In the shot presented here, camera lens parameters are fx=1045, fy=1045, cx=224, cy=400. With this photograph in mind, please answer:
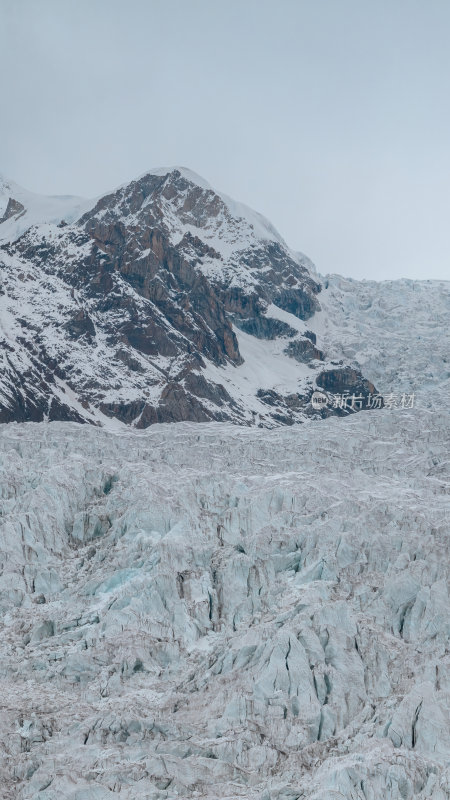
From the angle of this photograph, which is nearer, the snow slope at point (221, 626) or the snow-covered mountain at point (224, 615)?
the snow slope at point (221, 626)

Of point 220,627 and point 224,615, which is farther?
point 224,615

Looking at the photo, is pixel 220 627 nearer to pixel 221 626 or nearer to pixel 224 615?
pixel 221 626

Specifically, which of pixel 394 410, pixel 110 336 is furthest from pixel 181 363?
pixel 394 410

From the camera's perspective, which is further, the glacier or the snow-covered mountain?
the snow-covered mountain

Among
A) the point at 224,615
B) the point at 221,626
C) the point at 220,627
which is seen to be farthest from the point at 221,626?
the point at 224,615

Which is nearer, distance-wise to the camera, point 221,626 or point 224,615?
point 221,626

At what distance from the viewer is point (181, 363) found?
189000 mm

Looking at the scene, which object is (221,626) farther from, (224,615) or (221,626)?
(224,615)

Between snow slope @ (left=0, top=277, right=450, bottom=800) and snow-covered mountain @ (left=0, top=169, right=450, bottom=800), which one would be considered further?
snow-covered mountain @ (left=0, top=169, right=450, bottom=800)

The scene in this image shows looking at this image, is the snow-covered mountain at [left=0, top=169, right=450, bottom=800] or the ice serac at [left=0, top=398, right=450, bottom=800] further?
the snow-covered mountain at [left=0, top=169, right=450, bottom=800]

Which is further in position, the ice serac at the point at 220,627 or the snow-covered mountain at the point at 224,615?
the snow-covered mountain at the point at 224,615

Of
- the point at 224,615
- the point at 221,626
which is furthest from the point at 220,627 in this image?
the point at 224,615

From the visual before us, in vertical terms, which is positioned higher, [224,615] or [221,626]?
[224,615]

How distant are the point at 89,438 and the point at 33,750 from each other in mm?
53963
